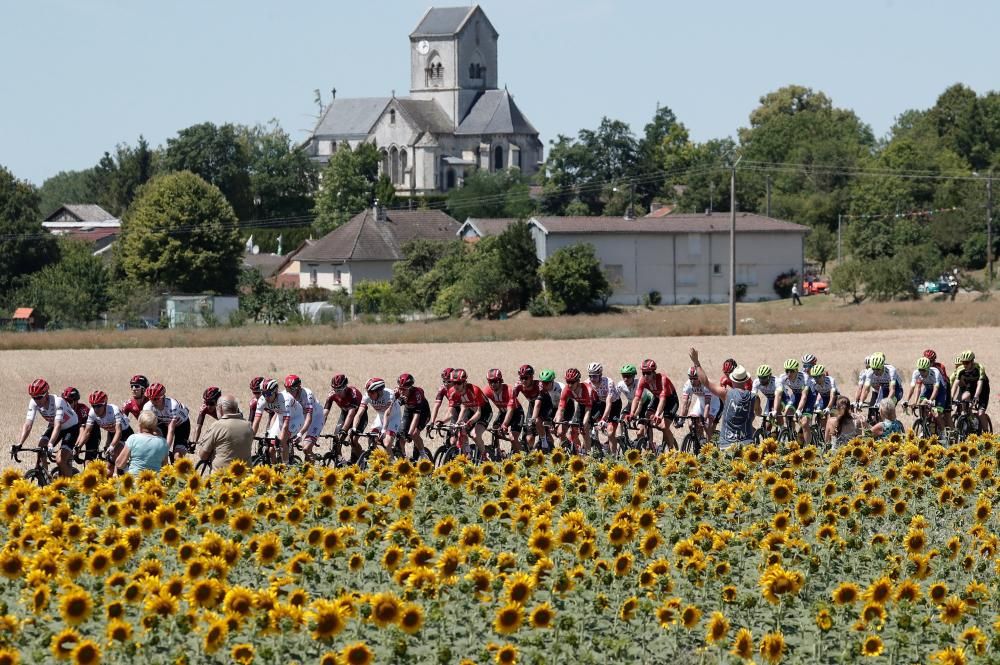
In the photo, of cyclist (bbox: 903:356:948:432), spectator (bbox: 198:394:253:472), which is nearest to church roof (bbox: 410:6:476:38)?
cyclist (bbox: 903:356:948:432)

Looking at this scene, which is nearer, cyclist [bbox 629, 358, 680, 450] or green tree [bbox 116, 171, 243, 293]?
cyclist [bbox 629, 358, 680, 450]

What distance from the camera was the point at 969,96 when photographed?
141750 mm

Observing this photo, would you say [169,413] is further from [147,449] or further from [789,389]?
[789,389]

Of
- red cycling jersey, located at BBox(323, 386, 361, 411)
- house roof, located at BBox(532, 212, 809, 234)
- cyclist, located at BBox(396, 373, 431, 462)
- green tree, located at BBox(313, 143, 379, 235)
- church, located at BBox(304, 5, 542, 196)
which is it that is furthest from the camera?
church, located at BBox(304, 5, 542, 196)

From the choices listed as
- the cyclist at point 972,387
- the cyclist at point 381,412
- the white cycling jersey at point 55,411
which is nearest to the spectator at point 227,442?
the white cycling jersey at point 55,411

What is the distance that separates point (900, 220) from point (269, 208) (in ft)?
210

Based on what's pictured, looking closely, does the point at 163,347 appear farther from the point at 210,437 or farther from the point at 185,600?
the point at 185,600

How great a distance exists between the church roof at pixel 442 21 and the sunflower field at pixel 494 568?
166624 millimetres

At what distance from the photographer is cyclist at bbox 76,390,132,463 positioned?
19.6m

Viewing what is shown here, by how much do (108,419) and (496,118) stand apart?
501ft

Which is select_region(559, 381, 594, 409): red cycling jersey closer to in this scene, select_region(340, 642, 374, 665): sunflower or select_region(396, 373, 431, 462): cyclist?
select_region(396, 373, 431, 462): cyclist

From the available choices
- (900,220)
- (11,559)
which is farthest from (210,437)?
(900,220)

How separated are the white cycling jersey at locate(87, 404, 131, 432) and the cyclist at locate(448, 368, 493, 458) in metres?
4.50

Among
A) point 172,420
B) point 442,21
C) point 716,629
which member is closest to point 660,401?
point 172,420
